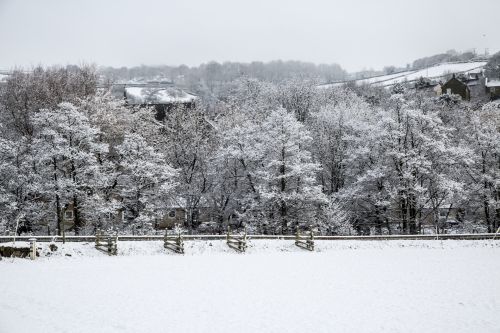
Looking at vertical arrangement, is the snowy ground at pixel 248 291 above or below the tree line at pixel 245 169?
below

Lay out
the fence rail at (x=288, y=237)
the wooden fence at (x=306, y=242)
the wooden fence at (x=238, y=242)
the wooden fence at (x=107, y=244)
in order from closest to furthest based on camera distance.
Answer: the wooden fence at (x=107, y=244)
the fence rail at (x=288, y=237)
the wooden fence at (x=238, y=242)
the wooden fence at (x=306, y=242)

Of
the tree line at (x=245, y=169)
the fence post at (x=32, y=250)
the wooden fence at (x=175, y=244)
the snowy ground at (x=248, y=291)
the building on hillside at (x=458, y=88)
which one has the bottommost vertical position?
the snowy ground at (x=248, y=291)

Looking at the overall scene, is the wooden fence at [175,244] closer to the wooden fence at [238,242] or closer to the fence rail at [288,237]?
the fence rail at [288,237]

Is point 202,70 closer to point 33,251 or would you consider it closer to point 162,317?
point 33,251

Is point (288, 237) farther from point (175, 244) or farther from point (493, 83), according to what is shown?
point (493, 83)

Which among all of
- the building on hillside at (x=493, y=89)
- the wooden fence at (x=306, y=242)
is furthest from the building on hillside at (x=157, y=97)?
the building on hillside at (x=493, y=89)

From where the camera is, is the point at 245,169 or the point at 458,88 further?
the point at 458,88

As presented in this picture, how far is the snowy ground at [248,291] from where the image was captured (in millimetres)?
16938

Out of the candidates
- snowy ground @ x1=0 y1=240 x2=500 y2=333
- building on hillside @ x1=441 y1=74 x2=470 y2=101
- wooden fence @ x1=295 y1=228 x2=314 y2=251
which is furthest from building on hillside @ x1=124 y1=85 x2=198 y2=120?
building on hillside @ x1=441 y1=74 x2=470 y2=101

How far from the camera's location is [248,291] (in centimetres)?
2170

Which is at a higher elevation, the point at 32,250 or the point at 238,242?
the point at 32,250

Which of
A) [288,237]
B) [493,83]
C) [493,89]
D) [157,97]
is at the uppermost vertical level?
[493,83]

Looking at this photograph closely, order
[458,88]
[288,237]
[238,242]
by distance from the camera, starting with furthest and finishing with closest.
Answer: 1. [458,88]
2. [288,237]
3. [238,242]

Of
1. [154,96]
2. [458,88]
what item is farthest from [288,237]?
[458,88]
